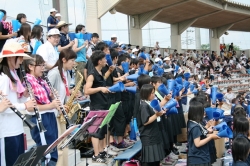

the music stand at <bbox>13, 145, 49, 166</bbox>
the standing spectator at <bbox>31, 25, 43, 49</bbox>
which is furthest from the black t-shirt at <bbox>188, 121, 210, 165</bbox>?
the standing spectator at <bbox>31, 25, 43, 49</bbox>

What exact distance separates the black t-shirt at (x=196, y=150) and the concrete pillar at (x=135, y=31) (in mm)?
20645

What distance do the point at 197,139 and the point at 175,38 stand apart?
26703mm

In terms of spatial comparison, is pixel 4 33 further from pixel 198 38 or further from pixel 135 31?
pixel 198 38

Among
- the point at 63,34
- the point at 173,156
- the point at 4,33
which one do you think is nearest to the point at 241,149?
the point at 173,156

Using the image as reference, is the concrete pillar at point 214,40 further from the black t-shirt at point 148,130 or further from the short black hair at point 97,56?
the black t-shirt at point 148,130

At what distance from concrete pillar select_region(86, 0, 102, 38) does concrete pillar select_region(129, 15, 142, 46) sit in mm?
6421

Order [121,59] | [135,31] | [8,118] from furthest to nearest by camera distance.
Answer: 1. [135,31]
2. [121,59]
3. [8,118]

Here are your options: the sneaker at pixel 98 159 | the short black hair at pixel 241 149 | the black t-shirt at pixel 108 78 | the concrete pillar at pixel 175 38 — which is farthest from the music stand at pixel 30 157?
the concrete pillar at pixel 175 38

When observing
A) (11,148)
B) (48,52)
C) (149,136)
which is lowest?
(149,136)

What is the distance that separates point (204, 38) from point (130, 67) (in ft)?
101

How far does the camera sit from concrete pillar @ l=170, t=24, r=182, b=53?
30.5 m

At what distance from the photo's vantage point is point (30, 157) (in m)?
2.69

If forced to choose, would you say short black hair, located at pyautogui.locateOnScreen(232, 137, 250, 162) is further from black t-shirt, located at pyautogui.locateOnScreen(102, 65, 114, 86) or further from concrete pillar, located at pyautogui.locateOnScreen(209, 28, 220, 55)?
concrete pillar, located at pyautogui.locateOnScreen(209, 28, 220, 55)

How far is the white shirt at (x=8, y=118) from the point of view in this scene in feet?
11.2
